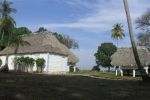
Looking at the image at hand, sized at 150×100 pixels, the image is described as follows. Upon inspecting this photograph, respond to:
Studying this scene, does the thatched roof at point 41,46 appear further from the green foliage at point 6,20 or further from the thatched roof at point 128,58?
the thatched roof at point 128,58

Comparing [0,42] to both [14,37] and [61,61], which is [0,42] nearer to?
[14,37]

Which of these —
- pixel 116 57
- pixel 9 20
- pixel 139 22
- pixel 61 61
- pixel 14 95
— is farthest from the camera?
pixel 116 57

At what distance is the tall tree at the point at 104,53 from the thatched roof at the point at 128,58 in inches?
1622

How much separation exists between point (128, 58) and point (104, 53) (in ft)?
161

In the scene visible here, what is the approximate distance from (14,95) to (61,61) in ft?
162

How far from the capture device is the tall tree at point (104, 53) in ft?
380

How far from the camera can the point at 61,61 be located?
6306cm

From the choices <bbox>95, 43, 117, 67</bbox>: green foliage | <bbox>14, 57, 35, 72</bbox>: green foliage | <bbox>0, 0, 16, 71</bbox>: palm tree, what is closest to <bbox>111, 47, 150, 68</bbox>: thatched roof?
<bbox>14, 57, 35, 72</bbox>: green foliage

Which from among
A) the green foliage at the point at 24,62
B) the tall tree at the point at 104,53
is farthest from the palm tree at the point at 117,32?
the green foliage at the point at 24,62

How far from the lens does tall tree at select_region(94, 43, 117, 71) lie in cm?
11597

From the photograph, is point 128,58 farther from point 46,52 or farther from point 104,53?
point 104,53

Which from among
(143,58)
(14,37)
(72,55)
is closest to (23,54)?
(14,37)

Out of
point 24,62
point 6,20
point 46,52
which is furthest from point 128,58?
point 6,20

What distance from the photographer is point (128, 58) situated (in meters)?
→ 70.2
